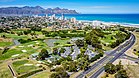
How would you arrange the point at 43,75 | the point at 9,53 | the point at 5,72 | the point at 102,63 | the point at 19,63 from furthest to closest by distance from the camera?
the point at 9,53 → the point at 19,63 → the point at 102,63 → the point at 5,72 → the point at 43,75

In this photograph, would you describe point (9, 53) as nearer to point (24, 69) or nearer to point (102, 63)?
point (24, 69)

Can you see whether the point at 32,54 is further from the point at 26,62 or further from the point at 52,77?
the point at 52,77

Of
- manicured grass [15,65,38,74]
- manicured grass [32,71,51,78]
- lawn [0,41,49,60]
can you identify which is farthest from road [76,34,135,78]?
lawn [0,41,49,60]

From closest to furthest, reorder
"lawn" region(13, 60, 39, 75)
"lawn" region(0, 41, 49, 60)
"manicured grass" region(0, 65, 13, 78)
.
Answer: "manicured grass" region(0, 65, 13, 78) < "lawn" region(13, 60, 39, 75) < "lawn" region(0, 41, 49, 60)

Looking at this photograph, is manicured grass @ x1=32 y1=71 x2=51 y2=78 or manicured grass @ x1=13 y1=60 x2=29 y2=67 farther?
manicured grass @ x1=13 y1=60 x2=29 y2=67

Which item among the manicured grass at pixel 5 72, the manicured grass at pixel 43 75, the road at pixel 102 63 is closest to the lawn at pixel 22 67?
the manicured grass at pixel 5 72

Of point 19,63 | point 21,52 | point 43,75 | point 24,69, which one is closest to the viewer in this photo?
point 43,75

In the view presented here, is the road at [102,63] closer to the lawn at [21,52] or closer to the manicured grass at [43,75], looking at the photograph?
the manicured grass at [43,75]

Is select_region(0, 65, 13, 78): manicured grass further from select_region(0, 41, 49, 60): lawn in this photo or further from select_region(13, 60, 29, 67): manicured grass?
select_region(0, 41, 49, 60): lawn

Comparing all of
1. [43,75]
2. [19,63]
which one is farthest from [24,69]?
[43,75]

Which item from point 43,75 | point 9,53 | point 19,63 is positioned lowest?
point 9,53

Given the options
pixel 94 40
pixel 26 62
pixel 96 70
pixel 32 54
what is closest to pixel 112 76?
pixel 96 70

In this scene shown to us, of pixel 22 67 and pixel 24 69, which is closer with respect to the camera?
pixel 24 69
